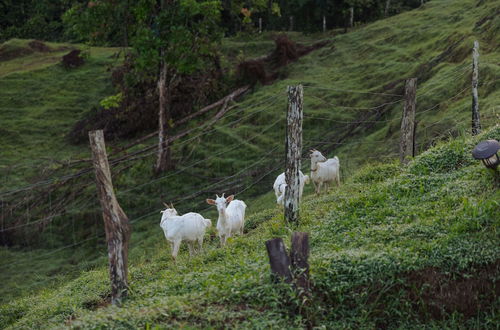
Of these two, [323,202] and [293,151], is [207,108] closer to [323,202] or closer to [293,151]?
[323,202]

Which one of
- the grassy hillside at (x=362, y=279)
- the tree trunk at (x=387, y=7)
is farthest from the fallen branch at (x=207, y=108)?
the grassy hillside at (x=362, y=279)

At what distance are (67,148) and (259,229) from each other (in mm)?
17709

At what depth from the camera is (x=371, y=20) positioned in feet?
129

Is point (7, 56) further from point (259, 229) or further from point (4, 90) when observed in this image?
point (259, 229)

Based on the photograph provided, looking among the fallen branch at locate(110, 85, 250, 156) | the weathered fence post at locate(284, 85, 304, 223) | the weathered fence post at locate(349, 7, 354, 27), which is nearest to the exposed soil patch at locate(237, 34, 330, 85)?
the fallen branch at locate(110, 85, 250, 156)

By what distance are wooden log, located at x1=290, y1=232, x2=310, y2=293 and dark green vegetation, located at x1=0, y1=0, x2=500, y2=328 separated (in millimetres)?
244

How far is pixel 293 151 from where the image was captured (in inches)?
451

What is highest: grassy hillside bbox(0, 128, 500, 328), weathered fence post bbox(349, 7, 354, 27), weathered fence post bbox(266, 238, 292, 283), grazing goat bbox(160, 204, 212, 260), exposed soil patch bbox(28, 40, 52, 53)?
weathered fence post bbox(349, 7, 354, 27)

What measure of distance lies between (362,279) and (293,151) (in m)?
3.83

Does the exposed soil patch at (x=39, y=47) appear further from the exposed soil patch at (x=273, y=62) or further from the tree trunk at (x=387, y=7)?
the tree trunk at (x=387, y=7)

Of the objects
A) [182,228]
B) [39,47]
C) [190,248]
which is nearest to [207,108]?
[190,248]

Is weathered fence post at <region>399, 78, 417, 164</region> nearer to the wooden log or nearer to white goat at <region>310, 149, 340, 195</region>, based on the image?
white goat at <region>310, 149, 340, 195</region>

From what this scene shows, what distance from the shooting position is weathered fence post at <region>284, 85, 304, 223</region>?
11.4 meters

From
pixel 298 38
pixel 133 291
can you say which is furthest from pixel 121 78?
pixel 133 291
